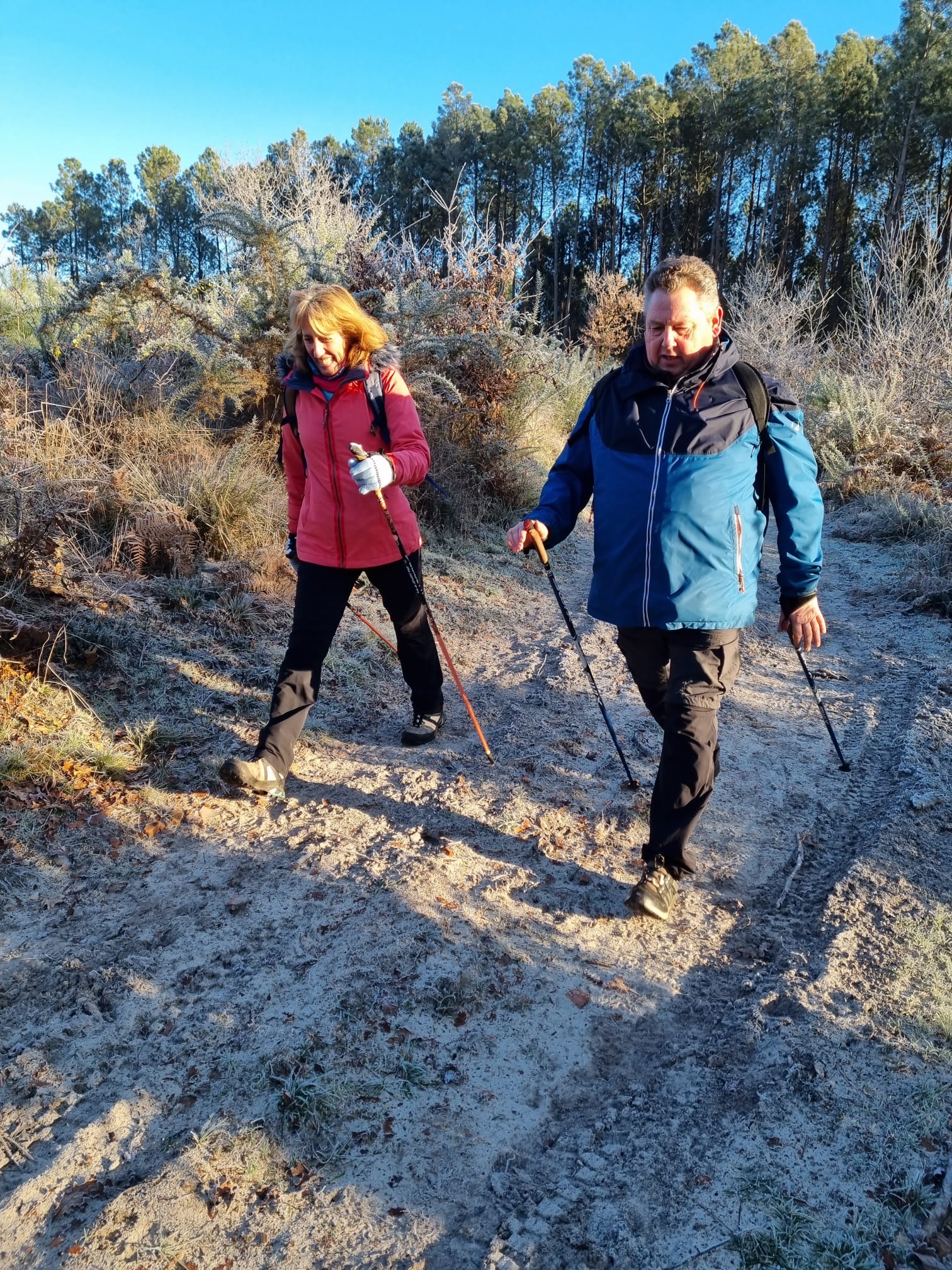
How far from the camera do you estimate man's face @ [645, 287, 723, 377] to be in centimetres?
271

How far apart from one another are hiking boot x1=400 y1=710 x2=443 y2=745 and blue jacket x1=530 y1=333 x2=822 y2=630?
1688 mm

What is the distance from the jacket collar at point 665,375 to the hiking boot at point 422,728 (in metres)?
2.17

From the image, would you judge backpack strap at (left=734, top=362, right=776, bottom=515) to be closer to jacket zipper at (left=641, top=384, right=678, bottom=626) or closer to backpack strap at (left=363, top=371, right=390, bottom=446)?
jacket zipper at (left=641, top=384, right=678, bottom=626)

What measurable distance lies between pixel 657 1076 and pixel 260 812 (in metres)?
2.06

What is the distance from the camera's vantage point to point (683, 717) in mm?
2873

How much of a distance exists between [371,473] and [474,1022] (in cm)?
214

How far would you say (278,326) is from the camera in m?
7.07

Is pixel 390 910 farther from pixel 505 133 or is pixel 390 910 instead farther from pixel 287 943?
pixel 505 133

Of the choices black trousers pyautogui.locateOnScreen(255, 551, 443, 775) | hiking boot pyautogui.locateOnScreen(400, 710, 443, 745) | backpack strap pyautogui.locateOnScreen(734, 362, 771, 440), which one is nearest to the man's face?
backpack strap pyautogui.locateOnScreen(734, 362, 771, 440)

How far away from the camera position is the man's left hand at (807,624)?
2.95 m

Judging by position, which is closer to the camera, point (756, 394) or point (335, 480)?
point (756, 394)

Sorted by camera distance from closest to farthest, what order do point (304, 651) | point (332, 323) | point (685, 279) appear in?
point (685, 279), point (332, 323), point (304, 651)

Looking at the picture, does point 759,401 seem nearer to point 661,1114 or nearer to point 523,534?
point 523,534

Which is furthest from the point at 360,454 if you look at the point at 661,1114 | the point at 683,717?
the point at 661,1114
